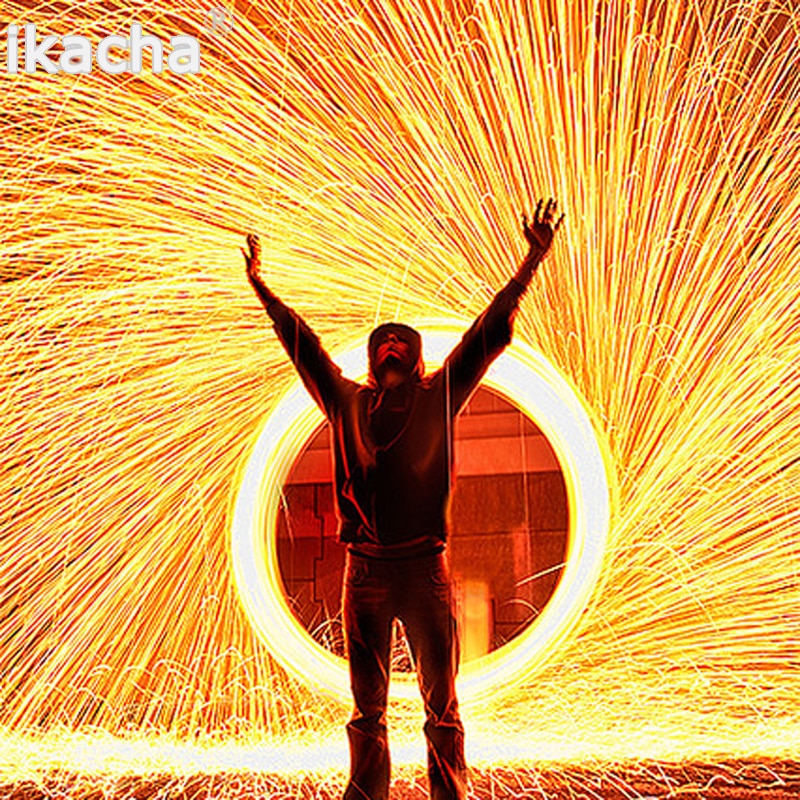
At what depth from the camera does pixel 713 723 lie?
4.56 metres

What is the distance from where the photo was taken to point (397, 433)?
10.3ft

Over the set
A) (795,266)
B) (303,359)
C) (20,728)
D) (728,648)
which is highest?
(795,266)

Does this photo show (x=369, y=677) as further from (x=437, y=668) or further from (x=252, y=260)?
(x=252, y=260)

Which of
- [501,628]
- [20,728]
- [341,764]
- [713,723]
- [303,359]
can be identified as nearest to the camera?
[303,359]

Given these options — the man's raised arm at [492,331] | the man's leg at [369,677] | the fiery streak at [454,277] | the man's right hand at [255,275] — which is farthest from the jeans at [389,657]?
the fiery streak at [454,277]

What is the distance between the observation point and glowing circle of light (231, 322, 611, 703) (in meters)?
3.78

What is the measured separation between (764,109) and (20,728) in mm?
4614

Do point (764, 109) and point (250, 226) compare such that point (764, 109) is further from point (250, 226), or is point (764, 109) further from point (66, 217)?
point (66, 217)

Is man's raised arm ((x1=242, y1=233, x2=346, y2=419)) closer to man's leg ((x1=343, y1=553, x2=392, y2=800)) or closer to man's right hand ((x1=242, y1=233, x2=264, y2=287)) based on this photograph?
man's right hand ((x1=242, y1=233, x2=264, y2=287))

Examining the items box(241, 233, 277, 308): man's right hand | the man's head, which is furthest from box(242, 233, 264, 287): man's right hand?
the man's head

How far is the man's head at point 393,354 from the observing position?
3166 mm

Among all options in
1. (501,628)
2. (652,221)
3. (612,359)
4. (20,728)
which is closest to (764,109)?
(652,221)

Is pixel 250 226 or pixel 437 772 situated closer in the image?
pixel 437 772

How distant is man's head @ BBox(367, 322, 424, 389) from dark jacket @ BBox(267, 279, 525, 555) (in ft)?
0.09
